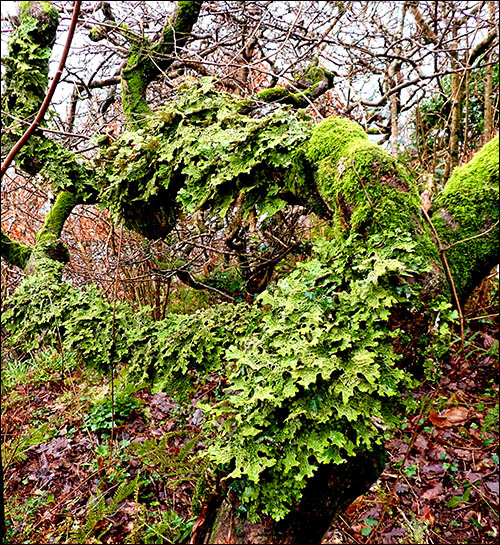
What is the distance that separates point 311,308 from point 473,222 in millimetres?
684

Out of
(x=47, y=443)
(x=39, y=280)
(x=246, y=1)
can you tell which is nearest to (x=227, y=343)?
(x=39, y=280)

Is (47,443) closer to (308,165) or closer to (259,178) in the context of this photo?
(259,178)

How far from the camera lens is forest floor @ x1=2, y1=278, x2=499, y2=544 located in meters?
2.23

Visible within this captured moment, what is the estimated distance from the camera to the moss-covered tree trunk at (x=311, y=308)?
1.20m

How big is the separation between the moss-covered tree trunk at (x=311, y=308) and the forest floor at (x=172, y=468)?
611mm

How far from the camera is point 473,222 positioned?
4.71ft

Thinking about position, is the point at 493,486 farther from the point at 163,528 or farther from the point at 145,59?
the point at 145,59

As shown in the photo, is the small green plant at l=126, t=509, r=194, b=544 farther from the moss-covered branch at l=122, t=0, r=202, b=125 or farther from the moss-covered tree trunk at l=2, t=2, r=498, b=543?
the moss-covered branch at l=122, t=0, r=202, b=125

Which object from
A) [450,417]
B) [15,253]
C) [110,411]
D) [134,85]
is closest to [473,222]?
[450,417]

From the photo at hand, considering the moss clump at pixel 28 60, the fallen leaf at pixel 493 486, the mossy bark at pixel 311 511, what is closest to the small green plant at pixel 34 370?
the moss clump at pixel 28 60

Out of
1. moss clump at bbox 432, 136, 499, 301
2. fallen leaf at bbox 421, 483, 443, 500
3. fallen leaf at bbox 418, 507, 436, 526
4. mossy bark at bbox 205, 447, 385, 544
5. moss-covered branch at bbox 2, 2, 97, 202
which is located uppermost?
moss-covered branch at bbox 2, 2, 97, 202

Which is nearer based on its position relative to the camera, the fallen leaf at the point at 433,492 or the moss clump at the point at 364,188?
the moss clump at the point at 364,188

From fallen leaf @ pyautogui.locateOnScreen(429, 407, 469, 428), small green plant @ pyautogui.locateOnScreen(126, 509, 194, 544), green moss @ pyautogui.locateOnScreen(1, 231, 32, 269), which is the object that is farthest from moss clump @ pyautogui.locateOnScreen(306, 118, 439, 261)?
green moss @ pyautogui.locateOnScreen(1, 231, 32, 269)

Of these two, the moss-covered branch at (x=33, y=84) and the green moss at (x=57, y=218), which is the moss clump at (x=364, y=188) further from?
the green moss at (x=57, y=218)
